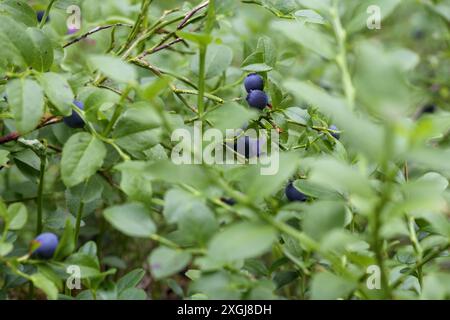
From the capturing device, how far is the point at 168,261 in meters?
0.78

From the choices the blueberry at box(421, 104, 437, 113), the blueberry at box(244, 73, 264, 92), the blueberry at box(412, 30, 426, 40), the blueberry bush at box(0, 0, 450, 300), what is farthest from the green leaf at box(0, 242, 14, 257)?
the blueberry at box(412, 30, 426, 40)

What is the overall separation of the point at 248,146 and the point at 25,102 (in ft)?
1.31

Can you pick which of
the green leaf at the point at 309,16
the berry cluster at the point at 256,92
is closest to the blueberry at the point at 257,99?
the berry cluster at the point at 256,92

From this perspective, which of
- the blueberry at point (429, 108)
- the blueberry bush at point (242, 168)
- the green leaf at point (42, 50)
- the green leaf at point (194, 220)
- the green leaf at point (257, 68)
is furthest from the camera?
the blueberry at point (429, 108)

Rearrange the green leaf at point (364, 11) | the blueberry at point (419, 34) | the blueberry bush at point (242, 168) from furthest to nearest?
the blueberry at point (419, 34) → the green leaf at point (364, 11) → the blueberry bush at point (242, 168)

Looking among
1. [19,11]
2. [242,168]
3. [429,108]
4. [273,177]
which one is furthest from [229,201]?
[429,108]

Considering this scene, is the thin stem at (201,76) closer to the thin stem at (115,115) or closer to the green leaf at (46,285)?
the thin stem at (115,115)

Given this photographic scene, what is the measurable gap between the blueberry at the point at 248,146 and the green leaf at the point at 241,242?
0.38m

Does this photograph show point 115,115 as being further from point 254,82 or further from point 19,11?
point 19,11

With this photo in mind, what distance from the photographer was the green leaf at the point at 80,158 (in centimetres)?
92

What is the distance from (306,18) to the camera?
1164mm

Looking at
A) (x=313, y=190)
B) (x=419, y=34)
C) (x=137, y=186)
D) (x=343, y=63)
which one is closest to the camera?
(x=343, y=63)

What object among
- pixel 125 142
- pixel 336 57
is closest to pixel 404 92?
pixel 336 57
